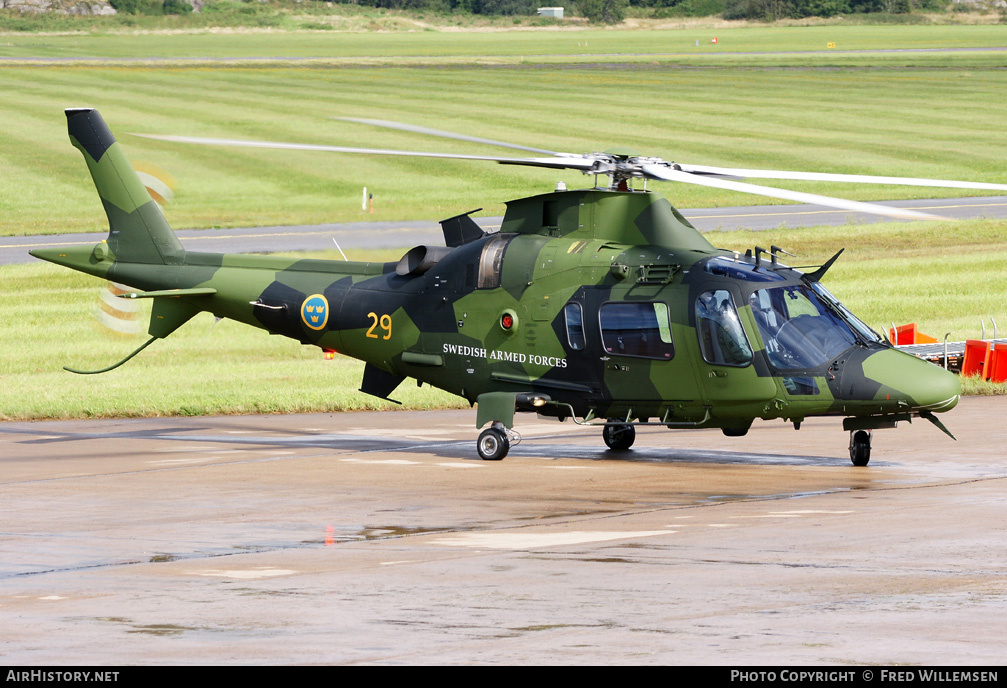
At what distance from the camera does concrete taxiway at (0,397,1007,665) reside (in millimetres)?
8055

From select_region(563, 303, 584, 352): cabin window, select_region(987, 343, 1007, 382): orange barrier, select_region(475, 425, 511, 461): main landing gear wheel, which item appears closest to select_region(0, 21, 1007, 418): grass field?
select_region(987, 343, 1007, 382): orange barrier

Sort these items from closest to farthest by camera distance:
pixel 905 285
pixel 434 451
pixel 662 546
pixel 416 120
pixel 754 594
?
pixel 754 594
pixel 662 546
pixel 434 451
pixel 905 285
pixel 416 120

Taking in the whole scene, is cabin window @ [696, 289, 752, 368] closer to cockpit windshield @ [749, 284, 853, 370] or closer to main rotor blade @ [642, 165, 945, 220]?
cockpit windshield @ [749, 284, 853, 370]

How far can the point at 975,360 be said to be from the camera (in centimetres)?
A: 2223

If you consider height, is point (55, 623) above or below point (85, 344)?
above

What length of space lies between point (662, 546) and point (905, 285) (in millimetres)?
22096

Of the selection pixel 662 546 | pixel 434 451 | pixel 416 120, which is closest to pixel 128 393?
pixel 434 451

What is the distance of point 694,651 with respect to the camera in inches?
301

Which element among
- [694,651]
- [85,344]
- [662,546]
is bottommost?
[85,344]

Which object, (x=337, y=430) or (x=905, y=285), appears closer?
(x=337, y=430)

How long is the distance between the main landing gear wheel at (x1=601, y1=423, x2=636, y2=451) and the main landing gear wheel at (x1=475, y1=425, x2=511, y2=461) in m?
1.61

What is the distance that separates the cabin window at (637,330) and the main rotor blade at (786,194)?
1.53m

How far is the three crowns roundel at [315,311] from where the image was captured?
18.8 meters
